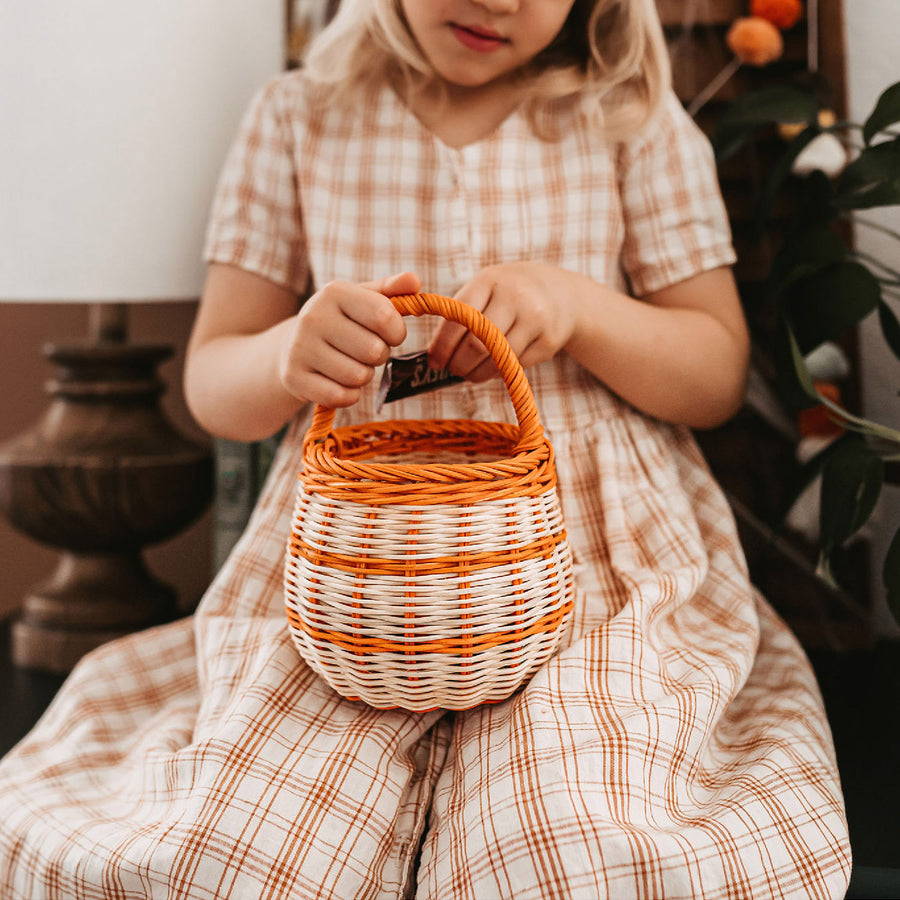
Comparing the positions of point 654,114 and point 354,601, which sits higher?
point 654,114

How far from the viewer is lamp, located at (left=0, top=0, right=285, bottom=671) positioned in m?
0.90

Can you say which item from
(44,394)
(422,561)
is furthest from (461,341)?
(44,394)

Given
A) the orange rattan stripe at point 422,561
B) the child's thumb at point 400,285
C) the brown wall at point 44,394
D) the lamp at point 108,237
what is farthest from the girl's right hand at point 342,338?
the brown wall at point 44,394

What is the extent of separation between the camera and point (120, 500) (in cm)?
106

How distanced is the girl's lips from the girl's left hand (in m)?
0.24

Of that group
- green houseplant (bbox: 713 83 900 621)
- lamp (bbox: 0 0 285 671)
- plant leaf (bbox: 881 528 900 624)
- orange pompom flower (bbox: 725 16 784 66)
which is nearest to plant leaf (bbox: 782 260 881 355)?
green houseplant (bbox: 713 83 900 621)

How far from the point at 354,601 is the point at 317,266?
45 centimetres

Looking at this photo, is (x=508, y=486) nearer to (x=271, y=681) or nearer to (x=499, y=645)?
(x=499, y=645)

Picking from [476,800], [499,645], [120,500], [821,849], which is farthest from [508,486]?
[120,500]

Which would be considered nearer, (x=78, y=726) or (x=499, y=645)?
(x=499, y=645)

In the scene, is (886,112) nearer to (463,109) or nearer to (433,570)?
(463,109)

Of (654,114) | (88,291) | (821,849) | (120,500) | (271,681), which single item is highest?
(654,114)

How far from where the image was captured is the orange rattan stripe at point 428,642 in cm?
59

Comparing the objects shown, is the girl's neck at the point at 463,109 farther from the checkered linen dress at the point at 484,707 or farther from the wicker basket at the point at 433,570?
the wicker basket at the point at 433,570
